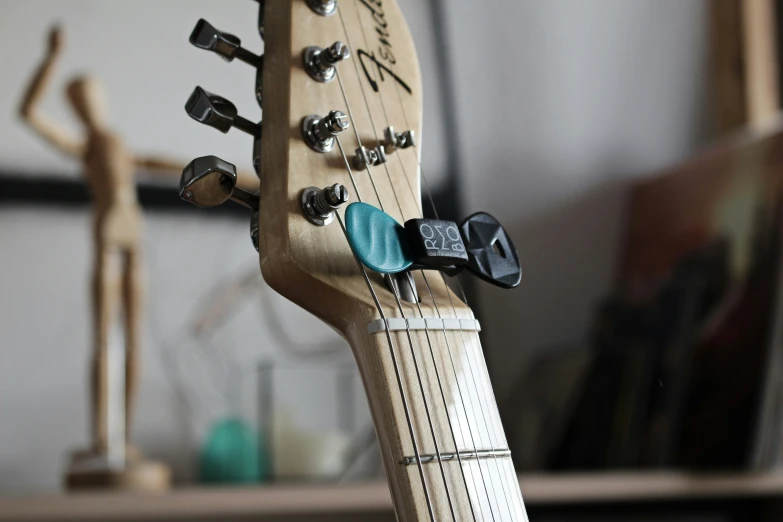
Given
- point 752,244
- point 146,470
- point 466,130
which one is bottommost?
point 146,470

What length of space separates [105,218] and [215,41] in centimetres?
81

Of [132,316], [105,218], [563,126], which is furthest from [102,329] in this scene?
[563,126]

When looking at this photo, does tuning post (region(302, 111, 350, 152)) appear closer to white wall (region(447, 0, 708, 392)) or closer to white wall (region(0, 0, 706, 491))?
white wall (region(0, 0, 706, 491))

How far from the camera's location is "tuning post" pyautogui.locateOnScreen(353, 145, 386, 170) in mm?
478

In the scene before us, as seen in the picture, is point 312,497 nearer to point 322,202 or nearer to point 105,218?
point 105,218

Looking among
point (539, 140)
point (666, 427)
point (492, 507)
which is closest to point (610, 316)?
point (666, 427)

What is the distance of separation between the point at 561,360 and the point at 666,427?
23 cm

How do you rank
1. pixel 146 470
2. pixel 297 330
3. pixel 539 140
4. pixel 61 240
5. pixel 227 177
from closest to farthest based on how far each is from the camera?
pixel 227 177
pixel 146 470
pixel 61 240
pixel 297 330
pixel 539 140

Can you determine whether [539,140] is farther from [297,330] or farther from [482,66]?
[297,330]

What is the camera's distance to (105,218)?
1.20 m

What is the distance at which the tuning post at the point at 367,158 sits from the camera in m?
0.48

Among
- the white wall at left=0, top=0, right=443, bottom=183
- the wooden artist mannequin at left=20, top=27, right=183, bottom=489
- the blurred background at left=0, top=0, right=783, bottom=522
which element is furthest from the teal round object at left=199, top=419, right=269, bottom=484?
the white wall at left=0, top=0, right=443, bottom=183

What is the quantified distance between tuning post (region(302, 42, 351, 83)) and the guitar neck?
0.44ft

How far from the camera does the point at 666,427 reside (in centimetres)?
138
